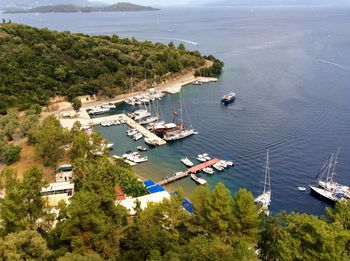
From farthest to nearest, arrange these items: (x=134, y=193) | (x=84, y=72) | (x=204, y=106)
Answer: (x=84, y=72) < (x=204, y=106) < (x=134, y=193)

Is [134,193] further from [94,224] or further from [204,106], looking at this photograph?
[204,106]

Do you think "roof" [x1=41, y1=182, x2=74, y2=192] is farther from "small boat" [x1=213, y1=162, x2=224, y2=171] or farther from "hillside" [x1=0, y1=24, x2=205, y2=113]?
Answer: "hillside" [x1=0, y1=24, x2=205, y2=113]

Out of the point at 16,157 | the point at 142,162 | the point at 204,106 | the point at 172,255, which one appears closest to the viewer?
the point at 172,255

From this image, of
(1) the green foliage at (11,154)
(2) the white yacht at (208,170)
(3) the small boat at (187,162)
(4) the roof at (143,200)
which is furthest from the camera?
(3) the small boat at (187,162)

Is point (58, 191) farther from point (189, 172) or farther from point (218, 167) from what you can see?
point (218, 167)

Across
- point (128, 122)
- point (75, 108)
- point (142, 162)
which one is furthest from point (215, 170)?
point (75, 108)

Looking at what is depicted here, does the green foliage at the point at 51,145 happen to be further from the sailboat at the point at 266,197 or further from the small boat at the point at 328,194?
the small boat at the point at 328,194

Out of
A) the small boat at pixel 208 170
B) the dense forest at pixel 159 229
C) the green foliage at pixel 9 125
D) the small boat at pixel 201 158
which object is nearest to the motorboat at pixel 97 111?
the green foliage at pixel 9 125

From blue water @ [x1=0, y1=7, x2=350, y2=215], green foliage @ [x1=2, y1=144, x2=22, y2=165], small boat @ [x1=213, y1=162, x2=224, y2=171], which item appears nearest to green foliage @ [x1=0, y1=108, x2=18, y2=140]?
green foliage @ [x1=2, y1=144, x2=22, y2=165]
